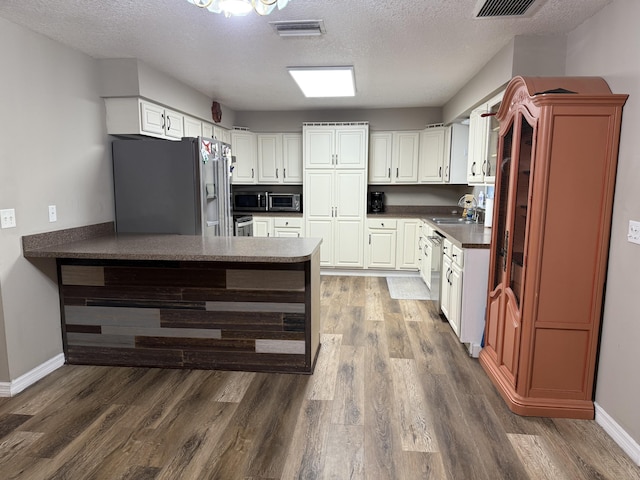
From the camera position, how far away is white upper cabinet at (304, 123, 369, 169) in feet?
18.1

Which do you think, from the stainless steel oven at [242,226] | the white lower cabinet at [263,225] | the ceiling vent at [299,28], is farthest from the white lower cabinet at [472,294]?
the white lower cabinet at [263,225]

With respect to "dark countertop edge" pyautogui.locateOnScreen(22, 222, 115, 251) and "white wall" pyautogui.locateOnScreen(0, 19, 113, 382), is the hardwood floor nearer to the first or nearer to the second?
"white wall" pyautogui.locateOnScreen(0, 19, 113, 382)

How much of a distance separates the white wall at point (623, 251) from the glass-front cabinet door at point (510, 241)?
43 cm

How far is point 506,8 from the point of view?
2312mm

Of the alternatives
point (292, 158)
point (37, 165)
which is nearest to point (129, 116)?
point (37, 165)

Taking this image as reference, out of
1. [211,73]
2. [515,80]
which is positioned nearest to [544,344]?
[515,80]

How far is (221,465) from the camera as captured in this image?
1.93m

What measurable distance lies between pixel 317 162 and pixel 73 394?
3.98 meters

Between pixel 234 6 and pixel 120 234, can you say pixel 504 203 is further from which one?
pixel 120 234

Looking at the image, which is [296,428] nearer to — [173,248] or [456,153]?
[173,248]

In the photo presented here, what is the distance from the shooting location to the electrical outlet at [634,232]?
6.42 ft

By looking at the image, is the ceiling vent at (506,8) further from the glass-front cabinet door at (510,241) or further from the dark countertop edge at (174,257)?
the dark countertop edge at (174,257)

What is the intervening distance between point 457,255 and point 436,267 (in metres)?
0.87

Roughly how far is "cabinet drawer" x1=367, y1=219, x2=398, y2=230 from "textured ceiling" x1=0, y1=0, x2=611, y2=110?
6.46 feet
